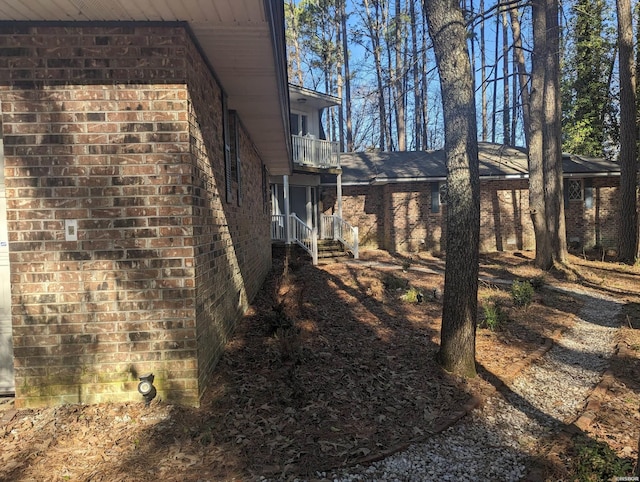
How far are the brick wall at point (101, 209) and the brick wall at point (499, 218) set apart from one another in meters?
14.4

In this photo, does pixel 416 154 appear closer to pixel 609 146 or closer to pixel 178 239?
pixel 609 146

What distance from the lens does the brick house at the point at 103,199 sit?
331cm

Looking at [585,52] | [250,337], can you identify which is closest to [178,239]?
[250,337]

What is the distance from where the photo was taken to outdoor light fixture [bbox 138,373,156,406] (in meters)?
3.30

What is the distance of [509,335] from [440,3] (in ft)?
15.1

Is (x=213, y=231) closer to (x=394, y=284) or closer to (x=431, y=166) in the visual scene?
(x=394, y=284)

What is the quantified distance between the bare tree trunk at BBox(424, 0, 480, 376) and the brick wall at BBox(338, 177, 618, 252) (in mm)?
12729

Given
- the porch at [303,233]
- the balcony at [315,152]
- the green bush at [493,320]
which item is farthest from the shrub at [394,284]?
the balcony at [315,152]

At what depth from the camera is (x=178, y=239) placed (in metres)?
3.45


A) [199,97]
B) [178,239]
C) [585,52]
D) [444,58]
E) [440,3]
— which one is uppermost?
[585,52]

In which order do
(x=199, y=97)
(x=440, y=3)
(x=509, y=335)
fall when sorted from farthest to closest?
1. (x=509, y=335)
2. (x=440, y=3)
3. (x=199, y=97)

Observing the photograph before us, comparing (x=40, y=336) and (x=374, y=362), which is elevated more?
(x=40, y=336)

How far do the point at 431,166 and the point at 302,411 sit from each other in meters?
16.4

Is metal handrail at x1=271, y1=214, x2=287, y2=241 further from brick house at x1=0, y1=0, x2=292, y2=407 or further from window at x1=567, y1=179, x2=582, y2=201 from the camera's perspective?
window at x1=567, y1=179, x2=582, y2=201
